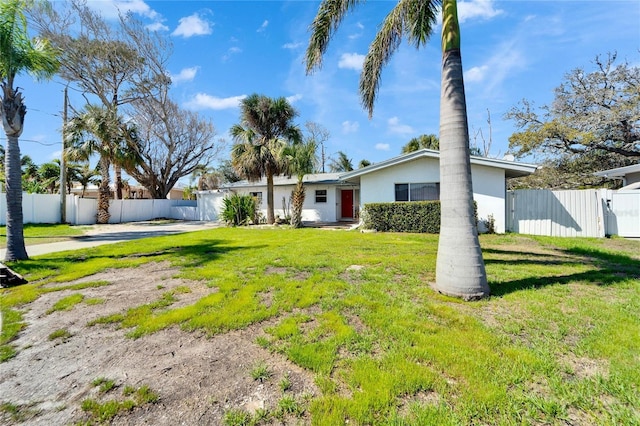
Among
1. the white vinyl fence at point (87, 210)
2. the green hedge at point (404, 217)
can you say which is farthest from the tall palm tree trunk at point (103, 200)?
the green hedge at point (404, 217)

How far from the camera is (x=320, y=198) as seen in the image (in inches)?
703

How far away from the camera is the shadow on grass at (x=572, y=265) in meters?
4.58

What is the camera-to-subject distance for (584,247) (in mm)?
7832

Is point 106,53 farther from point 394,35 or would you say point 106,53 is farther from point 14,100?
point 394,35

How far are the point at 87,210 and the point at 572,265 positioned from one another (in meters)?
23.9

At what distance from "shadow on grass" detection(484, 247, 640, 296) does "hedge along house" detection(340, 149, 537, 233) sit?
3.77m

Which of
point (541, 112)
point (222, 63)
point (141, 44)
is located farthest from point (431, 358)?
point (141, 44)

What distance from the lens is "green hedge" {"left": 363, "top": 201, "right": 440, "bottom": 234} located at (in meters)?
11.2

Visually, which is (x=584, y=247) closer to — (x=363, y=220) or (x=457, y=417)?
Result: (x=363, y=220)

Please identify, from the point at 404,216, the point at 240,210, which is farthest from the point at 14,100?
the point at 404,216

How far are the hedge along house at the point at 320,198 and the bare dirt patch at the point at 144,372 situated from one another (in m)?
13.9

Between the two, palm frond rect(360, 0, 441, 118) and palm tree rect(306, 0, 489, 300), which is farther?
palm frond rect(360, 0, 441, 118)

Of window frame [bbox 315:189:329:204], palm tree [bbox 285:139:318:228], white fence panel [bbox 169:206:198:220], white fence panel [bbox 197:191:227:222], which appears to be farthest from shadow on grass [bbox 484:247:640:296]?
white fence panel [bbox 169:206:198:220]

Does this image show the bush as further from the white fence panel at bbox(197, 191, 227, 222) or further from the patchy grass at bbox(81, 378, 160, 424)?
the patchy grass at bbox(81, 378, 160, 424)
